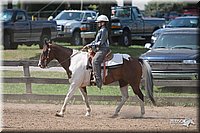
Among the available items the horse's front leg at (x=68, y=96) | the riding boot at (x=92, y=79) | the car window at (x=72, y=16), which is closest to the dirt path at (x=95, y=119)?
the horse's front leg at (x=68, y=96)

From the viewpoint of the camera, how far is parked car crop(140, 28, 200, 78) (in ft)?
56.2

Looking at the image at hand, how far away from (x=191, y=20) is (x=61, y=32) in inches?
282

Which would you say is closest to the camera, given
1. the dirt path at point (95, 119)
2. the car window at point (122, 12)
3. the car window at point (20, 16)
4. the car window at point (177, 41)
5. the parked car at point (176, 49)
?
the dirt path at point (95, 119)

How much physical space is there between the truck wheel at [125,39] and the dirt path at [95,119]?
1619cm

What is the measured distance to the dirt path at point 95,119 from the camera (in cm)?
1135

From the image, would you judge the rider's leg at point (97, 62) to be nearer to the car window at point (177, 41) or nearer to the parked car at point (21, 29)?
the car window at point (177, 41)

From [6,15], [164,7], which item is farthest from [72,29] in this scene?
[164,7]

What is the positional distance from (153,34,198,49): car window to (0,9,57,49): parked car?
10244 mm

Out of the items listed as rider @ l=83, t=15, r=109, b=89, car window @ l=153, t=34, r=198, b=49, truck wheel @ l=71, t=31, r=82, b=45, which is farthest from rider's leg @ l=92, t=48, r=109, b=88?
truck wheel @ l=71, t=31, r=82, b=45

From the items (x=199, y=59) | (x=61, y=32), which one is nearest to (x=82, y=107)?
(x=199, y=59)

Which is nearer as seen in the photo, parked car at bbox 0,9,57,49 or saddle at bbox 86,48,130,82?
saddle at bbox 86,48,130,82

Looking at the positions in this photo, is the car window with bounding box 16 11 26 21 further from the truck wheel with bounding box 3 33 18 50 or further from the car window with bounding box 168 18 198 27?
the car window with bounding box 168 18 198 27

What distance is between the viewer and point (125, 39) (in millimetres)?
31484

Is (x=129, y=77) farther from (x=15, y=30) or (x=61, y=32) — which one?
(x=61, y=32)
